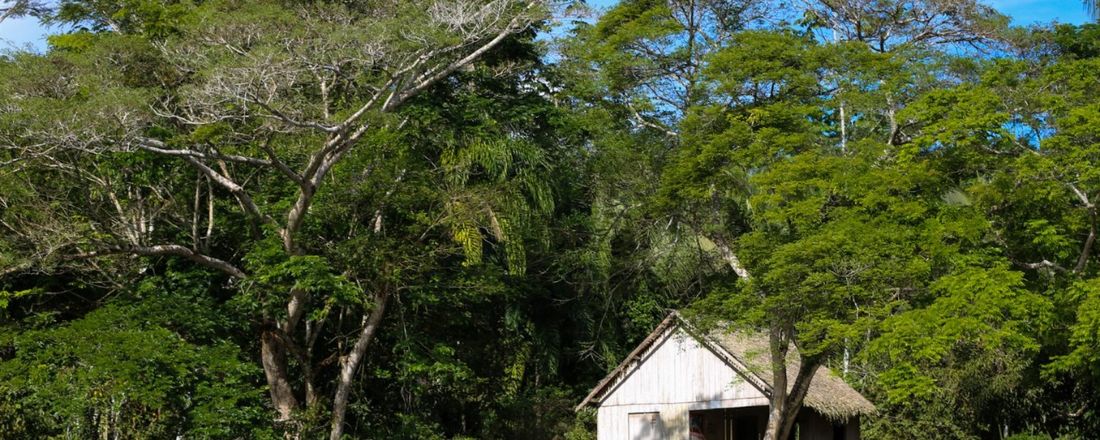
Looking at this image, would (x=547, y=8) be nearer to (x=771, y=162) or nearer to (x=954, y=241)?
(x=771, y=162)

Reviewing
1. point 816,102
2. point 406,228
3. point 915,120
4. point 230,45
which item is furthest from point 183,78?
point 915,120

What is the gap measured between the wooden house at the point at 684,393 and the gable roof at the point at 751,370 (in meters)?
0.02

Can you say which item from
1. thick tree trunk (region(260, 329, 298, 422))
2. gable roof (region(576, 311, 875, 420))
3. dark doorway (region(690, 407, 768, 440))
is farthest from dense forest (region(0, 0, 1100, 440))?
dark doorway (region(690, 407, 768, 440))

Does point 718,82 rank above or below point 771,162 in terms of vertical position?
above

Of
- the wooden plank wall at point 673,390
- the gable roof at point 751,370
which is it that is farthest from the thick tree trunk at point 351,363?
the wooden plank wall at point 673,390

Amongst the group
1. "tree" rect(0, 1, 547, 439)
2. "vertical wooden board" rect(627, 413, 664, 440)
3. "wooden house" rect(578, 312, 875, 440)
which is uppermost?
"tree" rect(0, 1, 547, 439)

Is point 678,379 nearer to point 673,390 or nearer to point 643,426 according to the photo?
point 673,390

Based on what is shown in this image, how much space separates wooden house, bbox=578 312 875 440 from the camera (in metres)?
19.4

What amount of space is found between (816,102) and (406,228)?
646 cm

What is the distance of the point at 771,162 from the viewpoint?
16.1 m

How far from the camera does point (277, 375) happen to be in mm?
17469

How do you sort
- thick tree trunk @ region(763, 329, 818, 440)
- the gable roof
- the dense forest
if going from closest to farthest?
the dense forest < thick tree trunk @ region(763, 329, 818, 440) < the gable roof

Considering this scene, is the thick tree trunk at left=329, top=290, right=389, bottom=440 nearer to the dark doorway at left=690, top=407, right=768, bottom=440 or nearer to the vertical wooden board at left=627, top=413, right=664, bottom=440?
the vertical wooden board at left=627, top=413, right=664, bottom=440

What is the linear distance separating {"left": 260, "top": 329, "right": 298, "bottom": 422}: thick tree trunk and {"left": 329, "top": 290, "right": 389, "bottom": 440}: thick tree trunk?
Result: 0.64 meters
